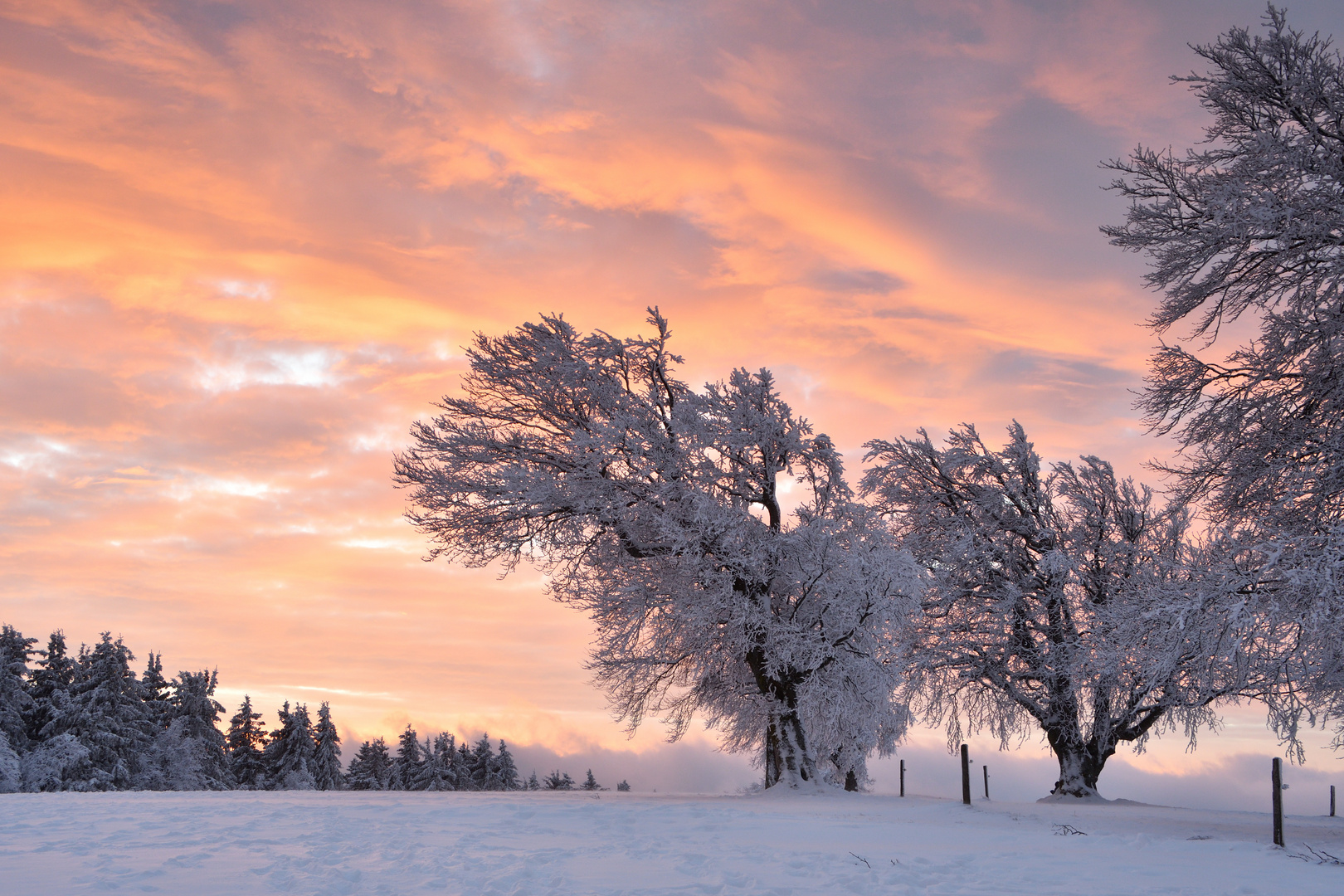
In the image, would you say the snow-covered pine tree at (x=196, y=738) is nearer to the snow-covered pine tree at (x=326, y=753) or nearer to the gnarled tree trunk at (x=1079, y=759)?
the snow-covered pine tree at (x=326, y=753)

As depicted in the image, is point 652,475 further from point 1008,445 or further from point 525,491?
point 1008,445

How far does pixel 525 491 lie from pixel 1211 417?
13262 mm

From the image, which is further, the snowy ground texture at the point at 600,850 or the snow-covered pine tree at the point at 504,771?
the snow-covered pine tree at the point at 504,771

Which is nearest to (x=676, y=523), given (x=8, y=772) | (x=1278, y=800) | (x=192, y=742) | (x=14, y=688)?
(x=1278, y=800)

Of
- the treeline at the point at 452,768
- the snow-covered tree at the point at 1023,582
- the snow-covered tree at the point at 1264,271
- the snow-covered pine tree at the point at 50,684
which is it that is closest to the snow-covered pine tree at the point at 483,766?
the treeline at the point at 452,768

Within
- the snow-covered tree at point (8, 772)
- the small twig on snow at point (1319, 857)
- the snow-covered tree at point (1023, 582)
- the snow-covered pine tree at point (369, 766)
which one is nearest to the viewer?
the small twig on snow at point (1319, 857)

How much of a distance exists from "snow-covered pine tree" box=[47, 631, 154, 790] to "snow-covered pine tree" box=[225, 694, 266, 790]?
16150 mm

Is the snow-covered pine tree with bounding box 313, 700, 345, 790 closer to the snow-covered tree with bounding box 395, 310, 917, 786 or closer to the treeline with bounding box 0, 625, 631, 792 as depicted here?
the treeline with bounding box 0, 625, 631, 792

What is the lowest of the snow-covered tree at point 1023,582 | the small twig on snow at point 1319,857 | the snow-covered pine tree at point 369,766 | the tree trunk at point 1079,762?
the snow-covered pine tree at point 369,766

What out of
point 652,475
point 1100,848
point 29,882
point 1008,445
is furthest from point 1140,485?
point 29,882

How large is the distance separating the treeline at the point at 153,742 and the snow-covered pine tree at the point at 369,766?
14.1ft

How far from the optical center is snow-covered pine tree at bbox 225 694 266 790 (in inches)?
2589

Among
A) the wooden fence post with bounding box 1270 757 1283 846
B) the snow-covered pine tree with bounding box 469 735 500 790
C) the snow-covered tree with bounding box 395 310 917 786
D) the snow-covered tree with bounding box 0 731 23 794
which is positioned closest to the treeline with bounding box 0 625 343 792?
the snow-covered tree with bounding box 0 731 23 794

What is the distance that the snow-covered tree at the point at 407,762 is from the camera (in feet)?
219
